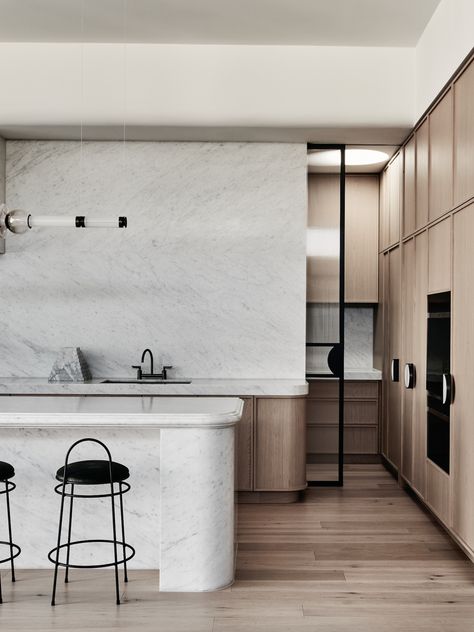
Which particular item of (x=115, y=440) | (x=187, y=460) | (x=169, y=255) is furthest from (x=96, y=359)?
(x=187, y=460)

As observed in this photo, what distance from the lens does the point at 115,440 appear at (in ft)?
11.0

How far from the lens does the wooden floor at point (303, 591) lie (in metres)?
2.84

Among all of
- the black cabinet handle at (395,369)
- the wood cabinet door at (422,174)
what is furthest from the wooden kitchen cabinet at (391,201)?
the black cabinet handle at (395,369)

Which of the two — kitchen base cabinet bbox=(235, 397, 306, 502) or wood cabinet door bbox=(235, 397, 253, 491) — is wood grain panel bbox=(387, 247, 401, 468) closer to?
kitchen base cabinet bbox=(235, 397, 306, 502)

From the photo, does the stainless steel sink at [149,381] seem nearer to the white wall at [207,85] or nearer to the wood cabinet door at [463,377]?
the white wall at [207,85]

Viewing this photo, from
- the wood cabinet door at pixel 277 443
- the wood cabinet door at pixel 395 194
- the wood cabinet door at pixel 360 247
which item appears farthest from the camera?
the wood cabinet door at pixel 360 247

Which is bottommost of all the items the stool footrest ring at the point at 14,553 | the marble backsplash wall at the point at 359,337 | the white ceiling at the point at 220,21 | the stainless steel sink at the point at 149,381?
the stool footrest ring at the point at 14,553

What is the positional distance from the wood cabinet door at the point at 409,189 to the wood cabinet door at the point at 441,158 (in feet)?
1.56

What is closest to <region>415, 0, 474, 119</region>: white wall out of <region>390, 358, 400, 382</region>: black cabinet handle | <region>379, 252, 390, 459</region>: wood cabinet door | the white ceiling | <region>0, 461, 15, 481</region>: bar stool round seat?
the white ceiling

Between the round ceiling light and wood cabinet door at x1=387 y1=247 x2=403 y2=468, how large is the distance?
2.54ft

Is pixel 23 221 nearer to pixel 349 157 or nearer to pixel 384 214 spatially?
pixel 349 157

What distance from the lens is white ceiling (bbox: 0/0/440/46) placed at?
418cm

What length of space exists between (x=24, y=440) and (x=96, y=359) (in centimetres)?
180

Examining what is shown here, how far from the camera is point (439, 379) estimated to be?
4.01 meters
